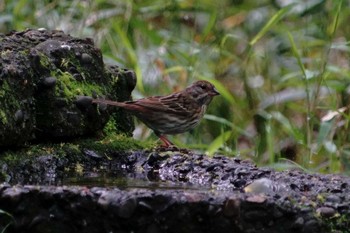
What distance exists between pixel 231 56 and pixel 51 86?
9.53ft

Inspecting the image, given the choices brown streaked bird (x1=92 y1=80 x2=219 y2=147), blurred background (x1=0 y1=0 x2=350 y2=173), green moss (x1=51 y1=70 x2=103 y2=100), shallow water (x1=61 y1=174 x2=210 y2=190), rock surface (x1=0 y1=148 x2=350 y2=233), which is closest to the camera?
rock surface (x1=0 y1=148 x2=350 y2=233)

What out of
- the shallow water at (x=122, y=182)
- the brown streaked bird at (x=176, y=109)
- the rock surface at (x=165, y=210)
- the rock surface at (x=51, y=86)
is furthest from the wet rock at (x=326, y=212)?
the brown streaked bird at (x=176, y=109)

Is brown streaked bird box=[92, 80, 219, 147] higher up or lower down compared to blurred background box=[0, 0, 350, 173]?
lower down

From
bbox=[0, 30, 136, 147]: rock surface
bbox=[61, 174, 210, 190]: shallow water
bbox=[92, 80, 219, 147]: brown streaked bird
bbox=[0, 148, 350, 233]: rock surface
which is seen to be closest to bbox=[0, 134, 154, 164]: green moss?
bbox=[0, 30, 136, 147]: rock surface

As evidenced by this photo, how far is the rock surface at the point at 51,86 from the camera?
414 centimetres

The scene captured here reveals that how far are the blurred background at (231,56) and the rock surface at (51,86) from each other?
4.36 feet

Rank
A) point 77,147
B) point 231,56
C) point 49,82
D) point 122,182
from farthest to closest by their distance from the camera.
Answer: point 231,56, point 77,147, point 49,82, point 122,182

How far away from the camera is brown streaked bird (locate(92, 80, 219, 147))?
5625 mm

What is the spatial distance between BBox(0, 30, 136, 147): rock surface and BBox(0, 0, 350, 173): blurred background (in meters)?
1.33

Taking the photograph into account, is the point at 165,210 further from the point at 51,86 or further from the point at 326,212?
the point at 51,86

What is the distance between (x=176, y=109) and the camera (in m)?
5.89

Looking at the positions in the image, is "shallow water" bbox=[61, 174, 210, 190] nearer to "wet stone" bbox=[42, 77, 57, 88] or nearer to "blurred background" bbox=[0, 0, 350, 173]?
"wet stone" bbox=[42, 77, 57, 88]

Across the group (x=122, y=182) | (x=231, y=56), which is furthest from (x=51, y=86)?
(x=231, y=56)

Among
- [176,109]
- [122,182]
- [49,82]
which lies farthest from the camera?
[176,109]
